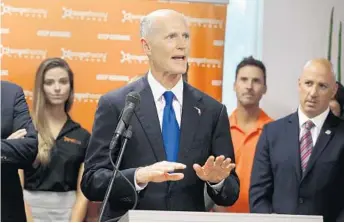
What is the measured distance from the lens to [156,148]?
330cm

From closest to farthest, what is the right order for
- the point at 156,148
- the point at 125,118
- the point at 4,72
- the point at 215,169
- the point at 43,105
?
the point at 125,118 → the point at 215,169 → the point at 156,148 → the point at 43,105 → the point at 4,72

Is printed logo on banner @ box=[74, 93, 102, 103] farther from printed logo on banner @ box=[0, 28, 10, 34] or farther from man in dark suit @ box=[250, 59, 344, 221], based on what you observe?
man in dark suit @ box=[250, 59, 344, 221]

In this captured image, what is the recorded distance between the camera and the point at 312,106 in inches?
166

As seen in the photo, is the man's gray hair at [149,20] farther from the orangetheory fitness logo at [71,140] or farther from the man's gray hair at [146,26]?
the orangetheory fitness logo at [71,140]

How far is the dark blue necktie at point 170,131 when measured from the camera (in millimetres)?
3348

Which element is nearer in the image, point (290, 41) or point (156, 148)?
point (156, 148)

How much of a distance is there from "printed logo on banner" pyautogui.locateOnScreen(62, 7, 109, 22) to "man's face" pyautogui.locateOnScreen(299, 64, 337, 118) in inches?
56.8

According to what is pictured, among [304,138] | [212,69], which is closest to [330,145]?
[304,138]

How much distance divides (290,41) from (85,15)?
4.76 ft

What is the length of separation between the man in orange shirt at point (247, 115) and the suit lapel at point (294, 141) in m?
0.32

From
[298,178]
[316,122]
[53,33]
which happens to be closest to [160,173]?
[298,178]

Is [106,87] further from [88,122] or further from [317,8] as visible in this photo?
[317,8]

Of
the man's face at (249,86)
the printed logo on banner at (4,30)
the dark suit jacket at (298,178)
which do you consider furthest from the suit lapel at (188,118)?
the printed logo on banner at (4,30)

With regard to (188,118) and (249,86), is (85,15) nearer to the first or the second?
(249,86)
